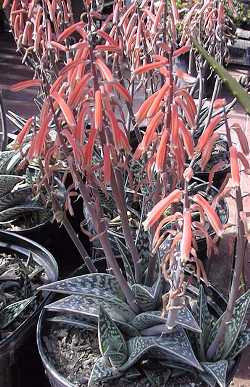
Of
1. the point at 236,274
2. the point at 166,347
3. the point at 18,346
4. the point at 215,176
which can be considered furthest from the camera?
the point at 215,176

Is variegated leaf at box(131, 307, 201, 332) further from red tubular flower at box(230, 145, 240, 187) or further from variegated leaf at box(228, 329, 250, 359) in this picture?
red tubular flower at box(230, 145, 240, 187)

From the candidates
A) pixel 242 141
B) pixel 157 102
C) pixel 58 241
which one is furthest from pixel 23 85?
pixel 58 241

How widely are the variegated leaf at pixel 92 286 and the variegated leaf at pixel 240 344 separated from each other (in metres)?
0.33

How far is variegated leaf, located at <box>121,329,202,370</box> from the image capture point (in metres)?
1.36

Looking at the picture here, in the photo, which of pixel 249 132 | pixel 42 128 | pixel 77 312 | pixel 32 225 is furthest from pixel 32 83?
pixel 249 132

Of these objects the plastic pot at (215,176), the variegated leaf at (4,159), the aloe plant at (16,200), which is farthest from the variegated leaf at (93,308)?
the plastic pot at (215,176)

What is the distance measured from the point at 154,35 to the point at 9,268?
3.09 ft

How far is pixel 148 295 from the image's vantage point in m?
1.47

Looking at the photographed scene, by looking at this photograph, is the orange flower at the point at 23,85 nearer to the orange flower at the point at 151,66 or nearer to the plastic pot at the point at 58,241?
the orange flower at the point at 151,66

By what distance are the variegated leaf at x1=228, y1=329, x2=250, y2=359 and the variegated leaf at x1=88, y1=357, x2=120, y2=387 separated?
306mm

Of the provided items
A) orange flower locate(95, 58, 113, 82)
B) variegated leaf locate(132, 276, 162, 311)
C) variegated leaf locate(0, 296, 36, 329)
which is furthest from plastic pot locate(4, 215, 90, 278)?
orange flower locate(95, 58, 113, 82)

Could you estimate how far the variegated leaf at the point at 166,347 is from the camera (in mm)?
1360

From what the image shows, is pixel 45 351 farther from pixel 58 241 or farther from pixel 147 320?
pixel 58 241

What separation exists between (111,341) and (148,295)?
15cm
